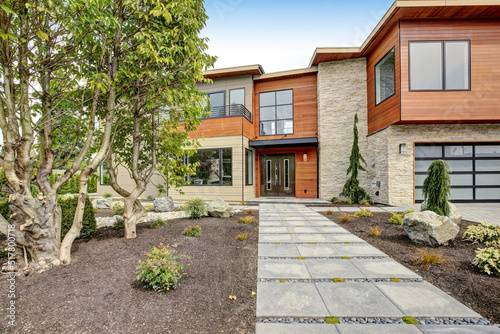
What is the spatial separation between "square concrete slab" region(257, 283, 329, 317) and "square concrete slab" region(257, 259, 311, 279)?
201 millimetres

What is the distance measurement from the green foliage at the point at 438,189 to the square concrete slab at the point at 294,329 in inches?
172

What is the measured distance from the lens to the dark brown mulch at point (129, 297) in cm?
181

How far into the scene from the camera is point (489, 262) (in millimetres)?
2705

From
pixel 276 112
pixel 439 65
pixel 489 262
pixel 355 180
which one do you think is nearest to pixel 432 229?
pixel 489 262

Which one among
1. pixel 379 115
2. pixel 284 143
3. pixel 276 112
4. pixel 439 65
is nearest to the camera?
pixel 439 65

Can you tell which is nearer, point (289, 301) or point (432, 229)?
point (289, 301)

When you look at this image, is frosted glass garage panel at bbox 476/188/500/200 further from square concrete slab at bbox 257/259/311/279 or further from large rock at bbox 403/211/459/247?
square concrete slab at bbox 257/259/311/279

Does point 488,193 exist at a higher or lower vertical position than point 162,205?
higher

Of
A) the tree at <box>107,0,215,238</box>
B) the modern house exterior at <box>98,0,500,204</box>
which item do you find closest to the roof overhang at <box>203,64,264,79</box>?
the modern house exterior at <box>98,0,500,204</box>

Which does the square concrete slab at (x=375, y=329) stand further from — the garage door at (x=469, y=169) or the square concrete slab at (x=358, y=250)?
the garage door at (x=469, y=169)

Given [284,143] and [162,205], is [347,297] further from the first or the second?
[284,143]

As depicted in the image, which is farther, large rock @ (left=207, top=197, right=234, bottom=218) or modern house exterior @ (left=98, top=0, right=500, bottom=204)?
modern house exterior @ (left=98, top=0, right=500, bottom=204)

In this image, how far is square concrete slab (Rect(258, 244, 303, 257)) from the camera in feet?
11.5

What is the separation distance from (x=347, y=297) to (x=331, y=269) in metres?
0.68
